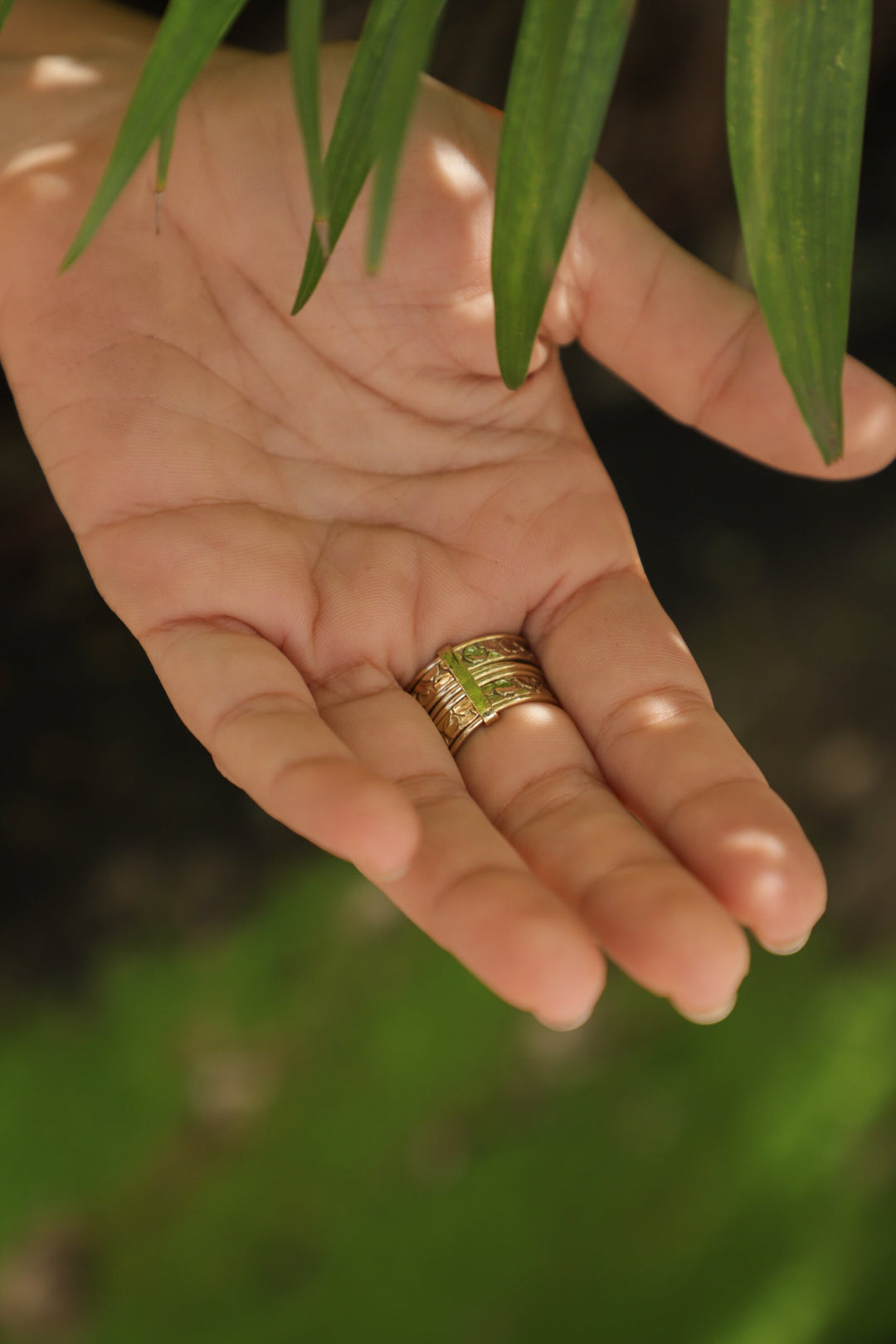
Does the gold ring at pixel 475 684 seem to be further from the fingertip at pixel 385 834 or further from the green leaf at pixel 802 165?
the green leaf at pixel 802 165

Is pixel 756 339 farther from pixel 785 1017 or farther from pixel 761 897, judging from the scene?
pixel 785 1017

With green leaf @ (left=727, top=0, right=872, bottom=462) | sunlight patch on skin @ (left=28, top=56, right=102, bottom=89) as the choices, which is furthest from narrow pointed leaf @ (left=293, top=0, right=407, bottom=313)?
sunlight patch on skin @ (left=28, top=56, right=102, bottom=89)

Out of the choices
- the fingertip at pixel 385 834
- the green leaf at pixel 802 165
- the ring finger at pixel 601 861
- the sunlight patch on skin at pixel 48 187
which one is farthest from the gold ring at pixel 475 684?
the sunlight patch on skin at pixel 48 187

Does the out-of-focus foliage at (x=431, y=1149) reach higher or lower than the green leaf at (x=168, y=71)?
lower

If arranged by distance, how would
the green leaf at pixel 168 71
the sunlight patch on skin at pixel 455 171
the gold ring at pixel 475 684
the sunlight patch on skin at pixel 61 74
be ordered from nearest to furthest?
the green leaf at pixel 168 71 < the gold ring at pixel 475 684 < the sunlight patch on skin at pixel 455 171 < the sunlight patch on skin at pixel 61 74

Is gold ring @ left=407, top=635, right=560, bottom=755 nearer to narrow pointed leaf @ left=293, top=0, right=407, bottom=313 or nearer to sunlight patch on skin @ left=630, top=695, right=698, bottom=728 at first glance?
Result: sunlight patch on skin @ left=630, top=695, right=698, bottom=728

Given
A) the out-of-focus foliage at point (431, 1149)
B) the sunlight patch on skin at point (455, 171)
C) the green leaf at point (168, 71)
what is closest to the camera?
the green leaf at point (168, 71)

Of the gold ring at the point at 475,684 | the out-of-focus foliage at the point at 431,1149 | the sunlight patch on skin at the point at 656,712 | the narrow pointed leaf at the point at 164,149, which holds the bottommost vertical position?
the out-of-focus foliage at the point at 431,1149
